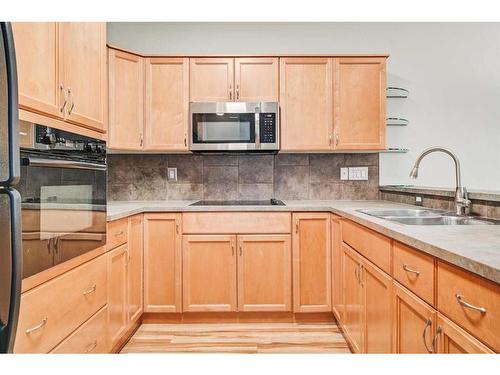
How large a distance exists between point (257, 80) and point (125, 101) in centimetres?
105

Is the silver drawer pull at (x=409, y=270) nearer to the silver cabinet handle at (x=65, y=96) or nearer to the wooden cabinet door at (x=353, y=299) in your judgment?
the wooden cabinet door at (x=353, y=299)

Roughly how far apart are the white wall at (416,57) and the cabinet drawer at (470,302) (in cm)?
226

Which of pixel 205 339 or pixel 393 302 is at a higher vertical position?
pixel 393 302

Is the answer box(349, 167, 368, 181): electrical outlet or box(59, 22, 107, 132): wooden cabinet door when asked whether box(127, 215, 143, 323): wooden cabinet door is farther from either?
box(349, 167, 368, 181): electrical outlet

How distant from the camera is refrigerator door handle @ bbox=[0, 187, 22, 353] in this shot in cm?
79

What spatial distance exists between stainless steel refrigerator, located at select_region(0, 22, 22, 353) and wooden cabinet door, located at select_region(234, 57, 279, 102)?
212cm

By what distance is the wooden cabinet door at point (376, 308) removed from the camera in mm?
→ 1472

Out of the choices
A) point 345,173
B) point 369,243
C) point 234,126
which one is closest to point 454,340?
point 369,243

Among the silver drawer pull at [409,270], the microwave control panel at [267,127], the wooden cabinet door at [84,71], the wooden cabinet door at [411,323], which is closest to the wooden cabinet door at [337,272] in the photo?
the microwave control panel at [267,127]

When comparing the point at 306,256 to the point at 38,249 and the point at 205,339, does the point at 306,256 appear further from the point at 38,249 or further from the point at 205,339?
the point at 38,249

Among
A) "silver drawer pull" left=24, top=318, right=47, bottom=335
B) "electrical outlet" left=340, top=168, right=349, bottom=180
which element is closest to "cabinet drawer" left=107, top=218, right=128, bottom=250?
"silver drawer pull" left=24, top=318, right=47, bottom=335
